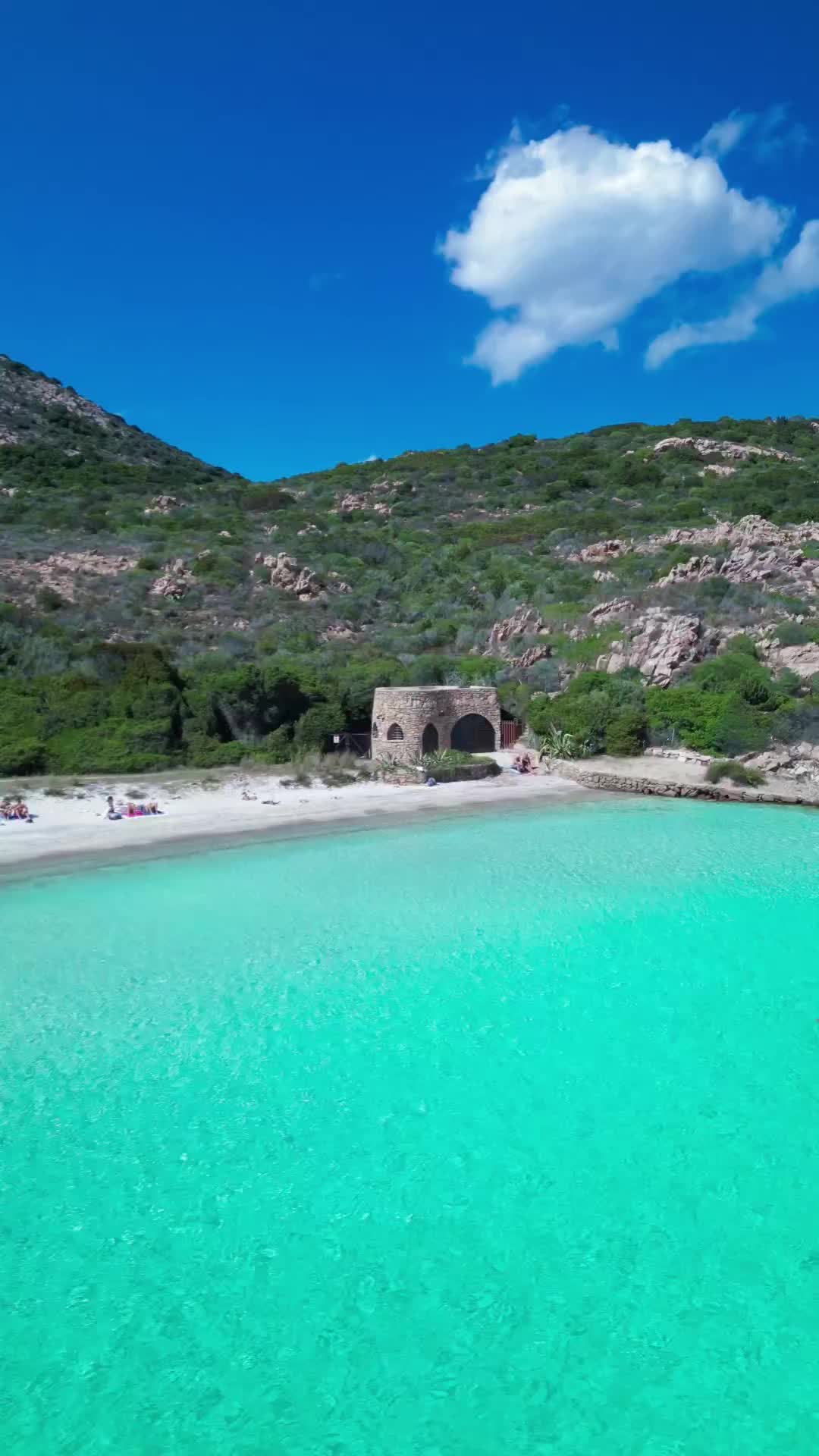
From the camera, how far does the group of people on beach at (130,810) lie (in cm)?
2053

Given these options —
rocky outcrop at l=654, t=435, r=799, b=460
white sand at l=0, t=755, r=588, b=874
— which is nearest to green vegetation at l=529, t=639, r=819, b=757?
white sand at l=0, t=755, r=588, b=874

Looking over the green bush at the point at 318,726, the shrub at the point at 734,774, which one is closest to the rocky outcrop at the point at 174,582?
the green bush at the point at 318,726

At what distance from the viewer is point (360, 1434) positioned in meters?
4.89

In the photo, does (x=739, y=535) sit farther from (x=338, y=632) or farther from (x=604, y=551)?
(x=338, y=632)

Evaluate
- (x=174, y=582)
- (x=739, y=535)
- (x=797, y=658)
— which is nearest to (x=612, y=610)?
(x=797, y=658)

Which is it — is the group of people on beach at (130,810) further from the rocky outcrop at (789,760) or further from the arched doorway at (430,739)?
the rocky outcrop at (789,760)

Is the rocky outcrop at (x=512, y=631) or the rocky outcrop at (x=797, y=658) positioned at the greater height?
the rocky outcrop at (x=512, y=631)

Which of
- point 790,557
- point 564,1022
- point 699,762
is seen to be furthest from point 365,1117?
point 790,557

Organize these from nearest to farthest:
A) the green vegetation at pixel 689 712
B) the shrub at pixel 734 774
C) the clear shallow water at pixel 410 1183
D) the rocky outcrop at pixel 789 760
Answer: the clear shallow water at pixel 410 1183 < the shrub at pixel 734 774 < the rocky outcrop at pixel 789 760 < the green vegetation at pixel 689 712

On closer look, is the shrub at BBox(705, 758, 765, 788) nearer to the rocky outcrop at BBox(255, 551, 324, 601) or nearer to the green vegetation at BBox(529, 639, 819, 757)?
the green vegetation at BBox(529, 639, 819, 757)

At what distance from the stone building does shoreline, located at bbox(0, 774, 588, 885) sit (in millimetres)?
2105

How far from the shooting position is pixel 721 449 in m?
64.3

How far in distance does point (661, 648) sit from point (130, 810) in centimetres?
1862

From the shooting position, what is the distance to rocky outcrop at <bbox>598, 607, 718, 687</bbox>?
30.3 metres
